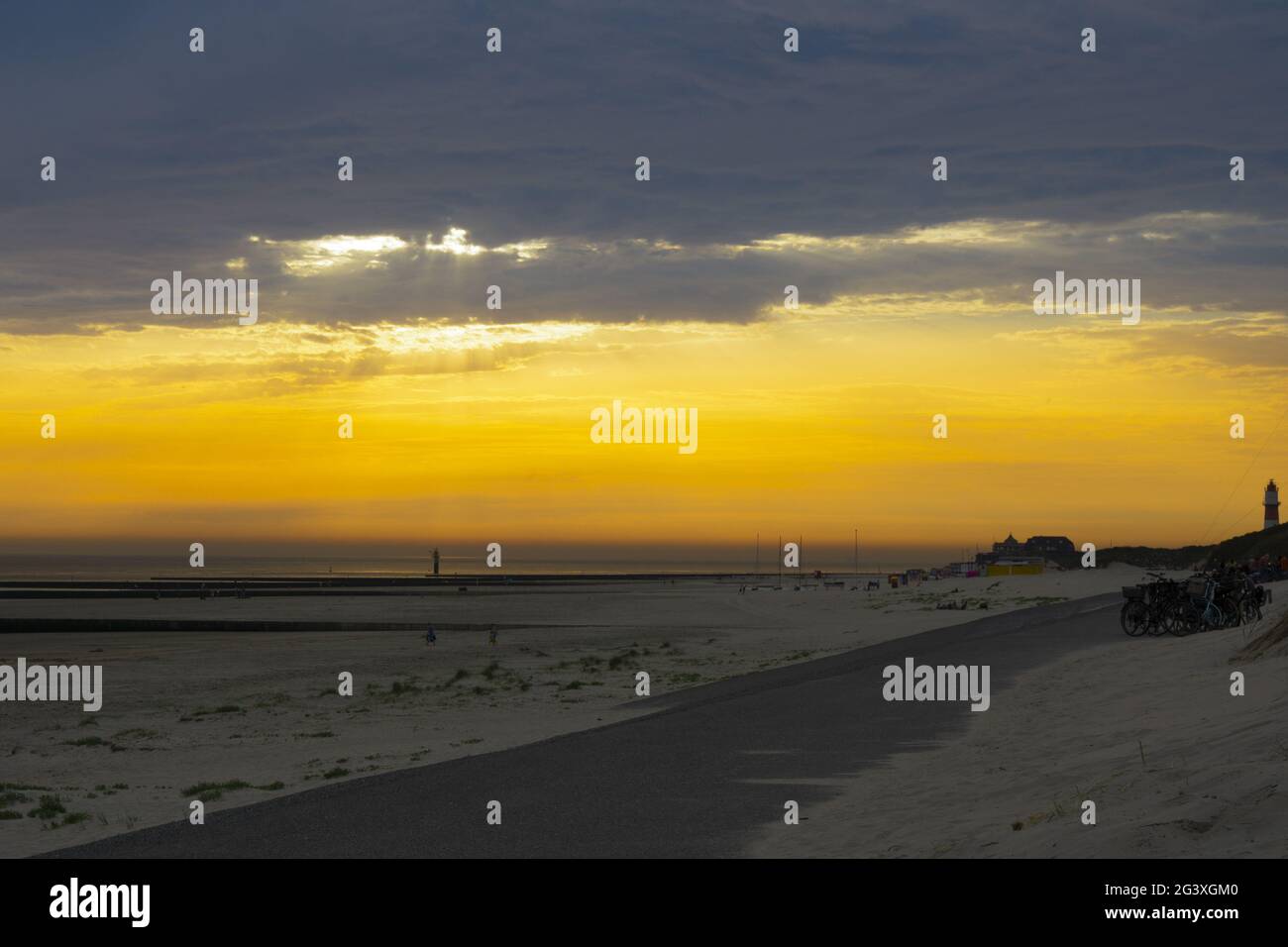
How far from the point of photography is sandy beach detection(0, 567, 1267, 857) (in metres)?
13.0

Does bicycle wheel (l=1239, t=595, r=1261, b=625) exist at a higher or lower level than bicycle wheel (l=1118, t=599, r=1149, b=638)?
higher

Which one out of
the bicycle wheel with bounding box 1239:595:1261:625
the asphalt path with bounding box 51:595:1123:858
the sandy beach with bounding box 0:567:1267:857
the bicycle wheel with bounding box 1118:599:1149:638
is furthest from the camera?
the bicycle wheel with bounding box 1118:599:1149:638

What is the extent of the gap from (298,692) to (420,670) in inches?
281

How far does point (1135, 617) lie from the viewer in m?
33.5

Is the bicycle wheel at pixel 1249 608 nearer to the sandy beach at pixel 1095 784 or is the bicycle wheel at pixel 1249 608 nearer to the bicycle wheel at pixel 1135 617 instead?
the bicycle wheel at pixel 1135 617

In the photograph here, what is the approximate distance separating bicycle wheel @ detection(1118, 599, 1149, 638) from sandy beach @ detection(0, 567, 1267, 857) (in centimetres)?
358

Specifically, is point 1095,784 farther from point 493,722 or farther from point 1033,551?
point 1033,551

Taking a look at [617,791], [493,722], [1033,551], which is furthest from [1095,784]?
[1033,551]

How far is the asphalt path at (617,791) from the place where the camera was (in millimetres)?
12258

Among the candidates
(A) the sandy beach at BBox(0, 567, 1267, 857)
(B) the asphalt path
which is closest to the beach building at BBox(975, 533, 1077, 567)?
(A) the sandy beach at BBox(0, 567, 1267, 857)

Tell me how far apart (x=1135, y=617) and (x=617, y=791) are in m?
22.8

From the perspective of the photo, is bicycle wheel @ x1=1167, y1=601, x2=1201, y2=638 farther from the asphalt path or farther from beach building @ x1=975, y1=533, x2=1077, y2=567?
beach building @ x1=975, y1=533, x2=1077, y2=567

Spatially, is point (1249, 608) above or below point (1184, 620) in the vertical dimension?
above
